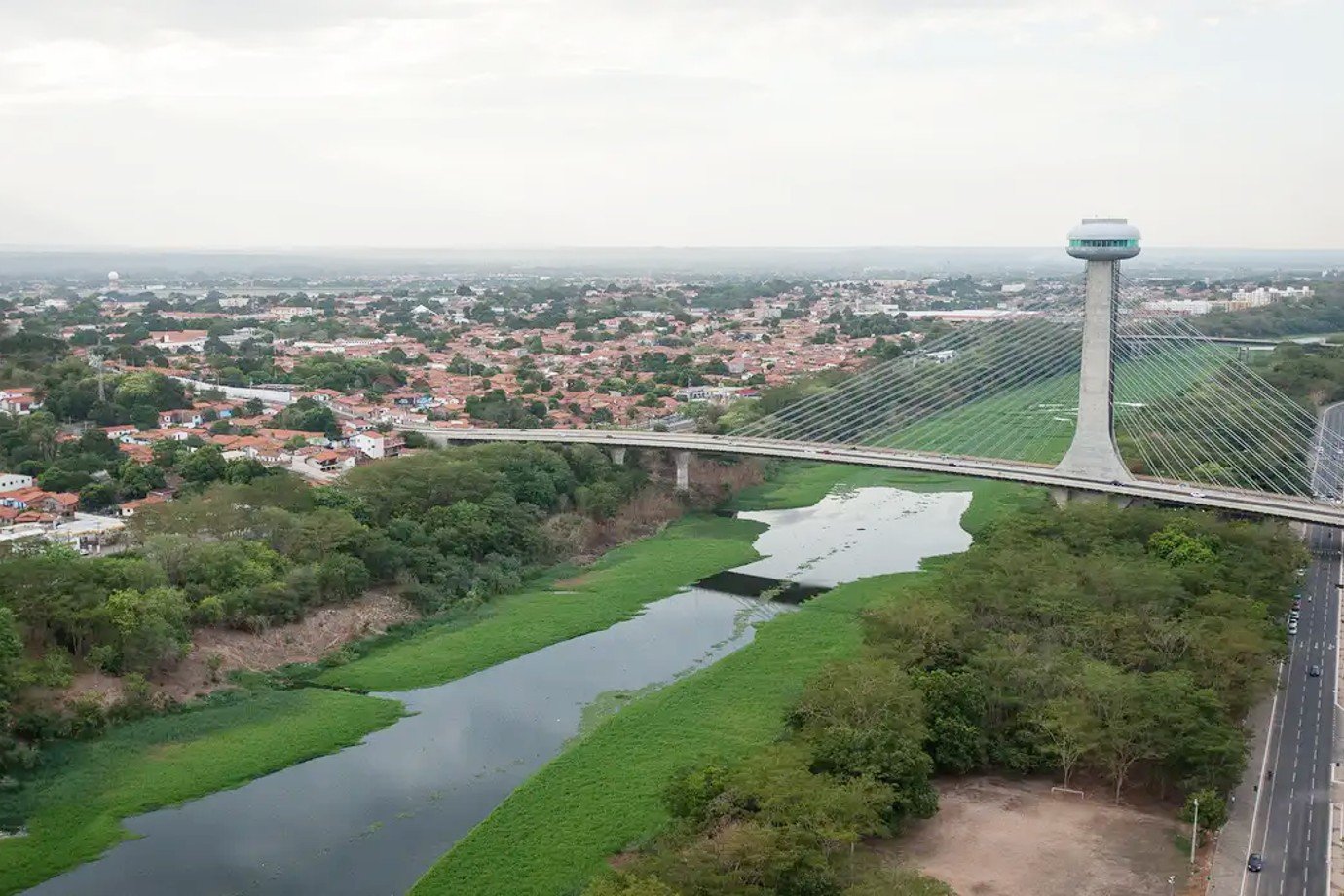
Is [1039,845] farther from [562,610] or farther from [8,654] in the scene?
[8,654]

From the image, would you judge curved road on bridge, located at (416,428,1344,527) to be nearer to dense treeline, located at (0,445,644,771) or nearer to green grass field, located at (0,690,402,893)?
dense treeline, located at (0,445,644,771)

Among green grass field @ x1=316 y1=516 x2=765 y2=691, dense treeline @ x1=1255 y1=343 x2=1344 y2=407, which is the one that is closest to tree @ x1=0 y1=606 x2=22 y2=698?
green grass field @ x1=316 y1=516 x2=765 y2=691

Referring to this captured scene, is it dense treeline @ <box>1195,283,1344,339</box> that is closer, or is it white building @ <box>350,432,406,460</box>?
white building @ <box>350,432,406,460</box>

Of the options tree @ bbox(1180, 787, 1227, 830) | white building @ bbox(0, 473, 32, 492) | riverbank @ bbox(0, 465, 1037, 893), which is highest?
white building @ bbox(0, 473, 32, 492)

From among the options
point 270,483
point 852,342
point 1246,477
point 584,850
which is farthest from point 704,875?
point 852,342

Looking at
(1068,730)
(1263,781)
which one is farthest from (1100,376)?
(1068,730)

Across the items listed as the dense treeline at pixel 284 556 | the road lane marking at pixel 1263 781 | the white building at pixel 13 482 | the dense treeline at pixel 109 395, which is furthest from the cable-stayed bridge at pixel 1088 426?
the white building at pixel 13 482
